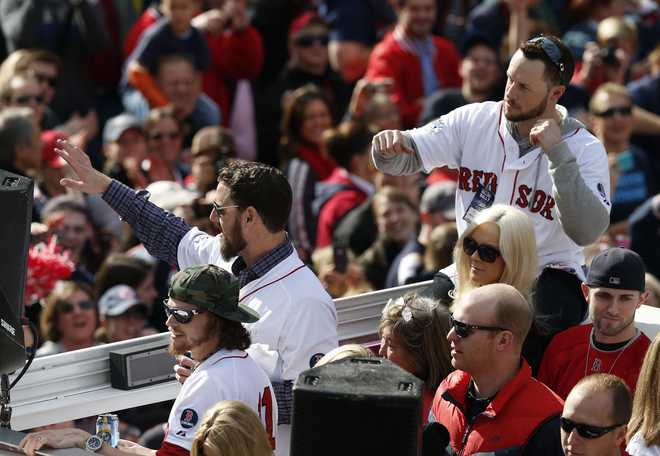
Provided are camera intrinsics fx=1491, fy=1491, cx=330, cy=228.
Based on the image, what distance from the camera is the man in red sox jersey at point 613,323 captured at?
5.76 meters

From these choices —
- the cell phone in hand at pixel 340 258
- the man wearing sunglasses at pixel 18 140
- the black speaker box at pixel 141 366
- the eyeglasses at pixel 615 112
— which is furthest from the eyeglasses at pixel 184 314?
the eyeglasses at pixel 615 112

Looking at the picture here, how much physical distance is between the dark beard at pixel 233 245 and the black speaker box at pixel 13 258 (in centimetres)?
86

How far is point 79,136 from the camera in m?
10.8

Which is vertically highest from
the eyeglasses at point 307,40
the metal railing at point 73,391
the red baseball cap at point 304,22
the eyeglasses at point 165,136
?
the red baseball cap at point 304,22

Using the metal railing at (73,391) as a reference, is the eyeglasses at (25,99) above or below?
above

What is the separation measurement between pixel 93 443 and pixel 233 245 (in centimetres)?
115

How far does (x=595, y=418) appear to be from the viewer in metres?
4.88

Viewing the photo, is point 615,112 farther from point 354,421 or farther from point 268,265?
point 354,421

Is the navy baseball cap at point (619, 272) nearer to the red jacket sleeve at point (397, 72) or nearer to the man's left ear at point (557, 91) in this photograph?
the man's left ear at point (557, 91)

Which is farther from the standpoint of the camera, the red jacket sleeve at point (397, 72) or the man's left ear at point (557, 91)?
the red jacket sleeve at point (397, 72)

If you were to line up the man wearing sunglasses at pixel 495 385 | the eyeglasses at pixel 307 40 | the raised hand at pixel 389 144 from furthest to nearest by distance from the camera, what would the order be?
the eyeglasses at pixel 307 40 → the raised hand at pixel 389 144 → the man wearing sunglasses at pixel 495 385

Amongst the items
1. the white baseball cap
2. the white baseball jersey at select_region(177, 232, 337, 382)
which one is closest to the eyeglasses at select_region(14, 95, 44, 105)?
the white baseball cap

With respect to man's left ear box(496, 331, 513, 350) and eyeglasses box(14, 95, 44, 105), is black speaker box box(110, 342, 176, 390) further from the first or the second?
eyeglasses box(14, 95, 44, 105)

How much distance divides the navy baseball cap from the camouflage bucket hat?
4.64 feet
